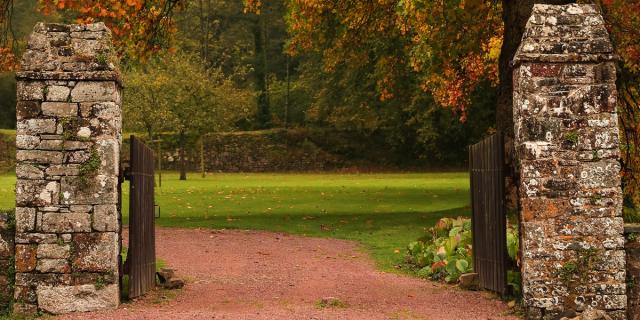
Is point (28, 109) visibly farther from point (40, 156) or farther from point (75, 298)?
point (75, 298)

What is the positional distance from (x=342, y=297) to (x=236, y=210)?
13.8m

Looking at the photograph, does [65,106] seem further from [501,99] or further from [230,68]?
[230,68]

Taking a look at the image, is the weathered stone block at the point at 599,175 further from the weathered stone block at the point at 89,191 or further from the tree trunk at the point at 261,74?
the tree trunk at the point at 261,74

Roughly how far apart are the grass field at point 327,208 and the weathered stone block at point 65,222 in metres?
5.92

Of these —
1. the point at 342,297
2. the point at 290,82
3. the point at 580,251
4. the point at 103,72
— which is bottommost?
the point at 342,297

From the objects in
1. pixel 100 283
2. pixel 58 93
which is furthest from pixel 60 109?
pixel 100 283

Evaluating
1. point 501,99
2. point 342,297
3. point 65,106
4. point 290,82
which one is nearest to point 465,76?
point 501,99

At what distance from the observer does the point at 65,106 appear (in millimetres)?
9914

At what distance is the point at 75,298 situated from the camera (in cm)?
984

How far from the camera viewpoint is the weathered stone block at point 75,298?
977 cm

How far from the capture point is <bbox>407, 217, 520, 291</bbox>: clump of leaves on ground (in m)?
12.5

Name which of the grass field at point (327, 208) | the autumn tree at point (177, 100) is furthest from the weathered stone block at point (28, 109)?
the autumn tree at point (177, 100)

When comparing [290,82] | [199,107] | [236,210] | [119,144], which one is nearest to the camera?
[119,144]

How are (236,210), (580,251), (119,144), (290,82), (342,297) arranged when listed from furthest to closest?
1. (290,82)
2. (236,210)
3. (342,297)
4. (119,144)
5. (580,251)
